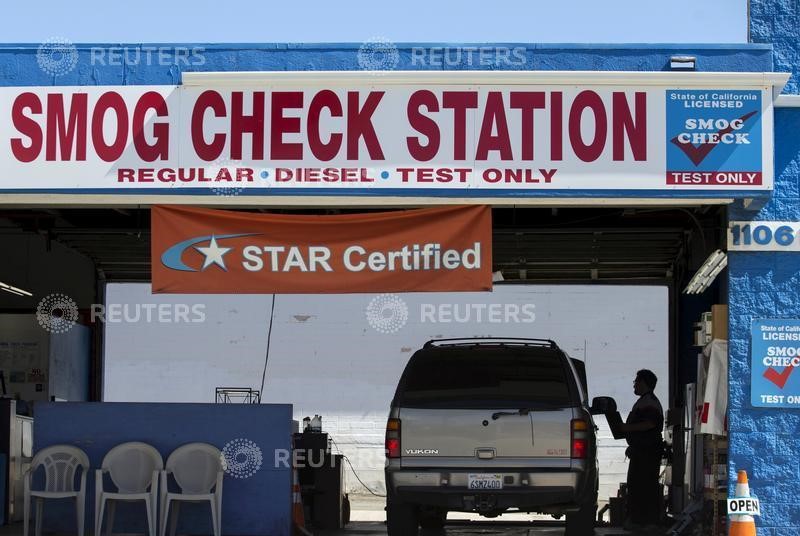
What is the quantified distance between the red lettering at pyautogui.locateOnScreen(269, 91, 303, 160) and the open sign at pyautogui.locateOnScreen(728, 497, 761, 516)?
493cm

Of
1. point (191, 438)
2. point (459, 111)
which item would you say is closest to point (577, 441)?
point (459, 111)

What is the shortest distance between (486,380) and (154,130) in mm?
3919

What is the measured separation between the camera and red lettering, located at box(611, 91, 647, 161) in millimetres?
11641

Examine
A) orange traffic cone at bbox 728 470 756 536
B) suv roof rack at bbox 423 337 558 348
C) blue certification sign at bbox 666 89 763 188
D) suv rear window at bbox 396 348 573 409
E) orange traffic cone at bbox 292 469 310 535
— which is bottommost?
orange traffic cone at bbox 292 469 310 535

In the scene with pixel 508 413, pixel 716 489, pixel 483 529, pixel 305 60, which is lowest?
pixel 483 529

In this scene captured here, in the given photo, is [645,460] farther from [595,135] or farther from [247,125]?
[247,125]

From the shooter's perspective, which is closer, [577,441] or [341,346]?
[577,441]

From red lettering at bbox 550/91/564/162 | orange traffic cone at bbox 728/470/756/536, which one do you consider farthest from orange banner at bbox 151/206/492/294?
orange traffic cone at bbox 728/470/756/536

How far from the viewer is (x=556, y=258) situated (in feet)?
57.3

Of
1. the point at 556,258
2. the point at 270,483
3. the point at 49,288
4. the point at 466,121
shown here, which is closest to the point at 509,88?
the point at 466,121

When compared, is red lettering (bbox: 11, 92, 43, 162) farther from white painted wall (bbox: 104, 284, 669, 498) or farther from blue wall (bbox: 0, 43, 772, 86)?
white painted wall (bbox: 104, 284, 669, 498)

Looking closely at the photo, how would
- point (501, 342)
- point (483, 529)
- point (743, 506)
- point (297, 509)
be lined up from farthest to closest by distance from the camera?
point (483, 529), point (297, 509), point (501, 342), point (743, 506)

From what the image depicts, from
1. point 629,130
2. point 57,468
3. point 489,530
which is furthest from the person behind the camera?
point 489,530

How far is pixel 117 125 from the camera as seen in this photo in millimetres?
11805
